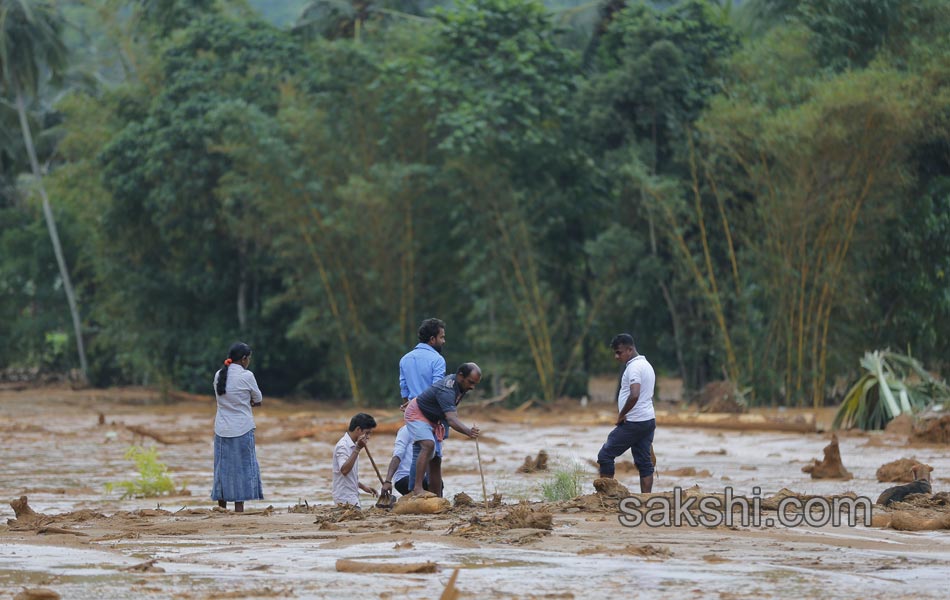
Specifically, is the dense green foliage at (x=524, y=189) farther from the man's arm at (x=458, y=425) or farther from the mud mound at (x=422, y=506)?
the mud mound at (x=422, y=506)

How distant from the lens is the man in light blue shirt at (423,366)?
10625 mm

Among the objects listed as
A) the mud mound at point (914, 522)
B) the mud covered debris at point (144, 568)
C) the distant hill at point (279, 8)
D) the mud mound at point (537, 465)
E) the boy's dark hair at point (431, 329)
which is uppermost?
the distant hill at point (279, 8)

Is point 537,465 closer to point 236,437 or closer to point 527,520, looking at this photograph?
point 236,437

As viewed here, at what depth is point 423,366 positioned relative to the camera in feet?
34.9

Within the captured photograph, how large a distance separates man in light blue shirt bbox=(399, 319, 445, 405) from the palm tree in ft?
95.3

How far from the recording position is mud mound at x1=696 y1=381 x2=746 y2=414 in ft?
75.0

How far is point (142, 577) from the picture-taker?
7402 mm

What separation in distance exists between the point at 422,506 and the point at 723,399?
1369cm

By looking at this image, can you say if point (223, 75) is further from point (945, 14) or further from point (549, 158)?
point (945, 14)

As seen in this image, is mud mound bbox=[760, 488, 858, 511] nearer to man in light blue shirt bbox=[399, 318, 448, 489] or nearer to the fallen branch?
man in light blue shirt bbox=[399, 318, 448, 489]

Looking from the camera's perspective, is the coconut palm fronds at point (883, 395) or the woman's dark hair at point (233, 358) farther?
the coconut palm fronds at point (883, 395)

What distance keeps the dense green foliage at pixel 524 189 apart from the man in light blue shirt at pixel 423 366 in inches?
514

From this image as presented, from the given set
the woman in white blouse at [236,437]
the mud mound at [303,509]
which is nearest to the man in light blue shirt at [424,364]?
the mud mound at [303,509]

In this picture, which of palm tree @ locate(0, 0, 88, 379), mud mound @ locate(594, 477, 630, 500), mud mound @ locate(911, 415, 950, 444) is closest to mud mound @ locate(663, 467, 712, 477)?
mud mound @ locate(594, 477, 630, 500)
